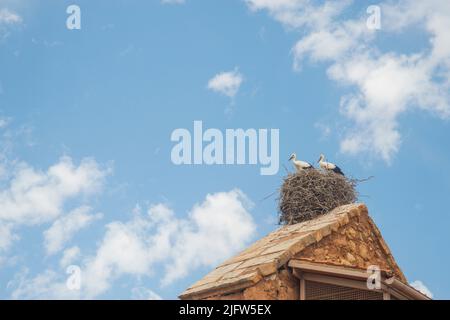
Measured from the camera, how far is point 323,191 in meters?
13.2

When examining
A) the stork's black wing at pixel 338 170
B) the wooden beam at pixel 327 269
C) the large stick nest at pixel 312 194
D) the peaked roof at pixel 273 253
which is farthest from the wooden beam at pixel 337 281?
the stork's black wing at pixel 338 170

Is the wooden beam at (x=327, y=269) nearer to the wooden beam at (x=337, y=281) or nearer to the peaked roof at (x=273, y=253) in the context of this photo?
the wooden beam at (x=337, y=281)

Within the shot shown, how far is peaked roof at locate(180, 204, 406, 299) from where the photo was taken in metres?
9.23

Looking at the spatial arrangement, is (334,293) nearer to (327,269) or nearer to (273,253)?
(327,269)

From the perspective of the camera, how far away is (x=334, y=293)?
9180 mm

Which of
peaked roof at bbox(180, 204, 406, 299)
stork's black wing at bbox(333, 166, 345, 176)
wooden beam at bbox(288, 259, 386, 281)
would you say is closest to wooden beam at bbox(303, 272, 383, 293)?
wooden beam at bbox(288, 259, 386, 281)

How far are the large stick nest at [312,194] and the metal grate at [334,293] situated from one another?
128 inches

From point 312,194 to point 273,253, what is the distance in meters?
3.41

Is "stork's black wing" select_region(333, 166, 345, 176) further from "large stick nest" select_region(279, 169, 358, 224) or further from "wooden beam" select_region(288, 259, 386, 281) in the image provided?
"wooden beam" select_region(288, 259, 386, 281)

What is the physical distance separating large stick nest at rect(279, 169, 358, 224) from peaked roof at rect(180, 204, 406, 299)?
581mm

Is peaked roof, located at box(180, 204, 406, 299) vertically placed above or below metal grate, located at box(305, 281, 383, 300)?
above

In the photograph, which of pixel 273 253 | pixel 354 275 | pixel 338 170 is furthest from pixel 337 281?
pixel 338 170
